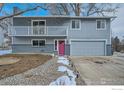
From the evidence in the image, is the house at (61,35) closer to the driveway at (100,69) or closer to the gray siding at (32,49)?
the gray siding at (32,49)

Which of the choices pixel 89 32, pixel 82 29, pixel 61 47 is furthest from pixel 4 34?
pixel 89 32

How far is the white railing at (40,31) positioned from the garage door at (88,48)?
28.8 inches

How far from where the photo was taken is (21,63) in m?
9.28

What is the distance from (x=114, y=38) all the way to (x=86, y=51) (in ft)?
3.99

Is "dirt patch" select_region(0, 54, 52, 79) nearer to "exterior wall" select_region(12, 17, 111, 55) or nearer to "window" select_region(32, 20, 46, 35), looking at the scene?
"exterior wall" select_region(12, 17, 111, 55)

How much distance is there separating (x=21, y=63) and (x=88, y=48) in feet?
8.80

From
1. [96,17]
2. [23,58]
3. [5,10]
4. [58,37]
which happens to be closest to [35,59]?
[23,58]

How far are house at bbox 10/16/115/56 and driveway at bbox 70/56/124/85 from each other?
29cm

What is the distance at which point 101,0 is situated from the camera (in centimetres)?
824

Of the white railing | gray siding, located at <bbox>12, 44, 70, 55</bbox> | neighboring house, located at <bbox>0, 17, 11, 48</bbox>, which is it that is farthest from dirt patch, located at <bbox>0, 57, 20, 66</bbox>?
the white railing

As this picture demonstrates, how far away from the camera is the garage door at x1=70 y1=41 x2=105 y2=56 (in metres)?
9.70

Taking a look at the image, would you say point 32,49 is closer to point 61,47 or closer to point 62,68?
point 61,47

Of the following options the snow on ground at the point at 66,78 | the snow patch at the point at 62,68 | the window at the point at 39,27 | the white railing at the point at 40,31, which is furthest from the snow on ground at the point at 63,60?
the window at the point at 39,27
